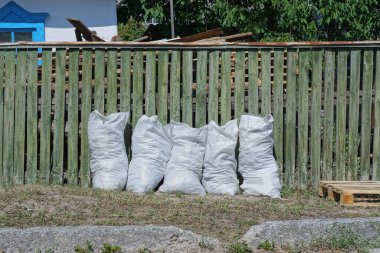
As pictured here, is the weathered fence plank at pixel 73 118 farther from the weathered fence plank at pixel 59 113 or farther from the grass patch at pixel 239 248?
the grass patch at pixel 239 248

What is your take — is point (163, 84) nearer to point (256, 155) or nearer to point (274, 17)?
point (256, 155)

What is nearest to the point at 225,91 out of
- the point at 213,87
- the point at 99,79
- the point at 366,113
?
the point at 213,87

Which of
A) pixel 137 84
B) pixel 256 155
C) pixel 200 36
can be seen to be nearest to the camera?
pixel 256 155

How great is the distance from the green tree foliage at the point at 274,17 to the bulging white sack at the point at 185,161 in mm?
5108

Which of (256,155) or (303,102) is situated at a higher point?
(303,102)

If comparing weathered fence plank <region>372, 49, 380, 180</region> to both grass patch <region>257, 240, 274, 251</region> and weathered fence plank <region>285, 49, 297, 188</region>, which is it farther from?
grass patch <region>257, 240, 274, 251</region>

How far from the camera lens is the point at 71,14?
14.4 meters

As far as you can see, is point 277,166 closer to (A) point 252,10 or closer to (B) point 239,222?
(B) point 239,222

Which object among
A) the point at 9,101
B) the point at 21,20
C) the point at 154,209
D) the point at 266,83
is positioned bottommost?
the point at 154,209

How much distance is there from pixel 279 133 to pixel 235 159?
71cm

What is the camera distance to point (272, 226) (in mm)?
7973

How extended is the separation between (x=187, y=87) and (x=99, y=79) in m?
1.15

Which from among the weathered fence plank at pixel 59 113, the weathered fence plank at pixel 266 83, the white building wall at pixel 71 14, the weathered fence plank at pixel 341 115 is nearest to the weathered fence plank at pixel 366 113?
the weathered fence plank at pixel 341 115

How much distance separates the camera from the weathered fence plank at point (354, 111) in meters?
10.7
